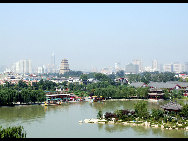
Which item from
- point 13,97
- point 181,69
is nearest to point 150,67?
point 181,69

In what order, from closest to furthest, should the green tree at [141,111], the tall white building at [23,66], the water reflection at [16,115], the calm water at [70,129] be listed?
the calm water at [70,129] < the green tree at [141,111] < the water reflection at [16,115] < the tall white building at [23,66]

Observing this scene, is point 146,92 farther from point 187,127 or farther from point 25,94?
point 187,127

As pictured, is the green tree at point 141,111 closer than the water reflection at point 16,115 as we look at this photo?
Yes

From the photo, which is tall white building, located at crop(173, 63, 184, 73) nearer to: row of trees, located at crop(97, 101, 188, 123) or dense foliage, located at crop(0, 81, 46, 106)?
dense foliage, located at crop(0, 81, 46, 106)

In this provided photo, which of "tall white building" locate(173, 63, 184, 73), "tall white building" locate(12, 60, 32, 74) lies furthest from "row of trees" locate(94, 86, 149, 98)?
"tall white building" locate(12, 60, 32, 74)

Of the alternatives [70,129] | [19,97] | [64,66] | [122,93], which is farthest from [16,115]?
[64,66]

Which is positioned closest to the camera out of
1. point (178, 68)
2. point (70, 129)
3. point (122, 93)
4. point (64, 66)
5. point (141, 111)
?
point (70, 129)

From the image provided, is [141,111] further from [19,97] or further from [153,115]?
[19,97]

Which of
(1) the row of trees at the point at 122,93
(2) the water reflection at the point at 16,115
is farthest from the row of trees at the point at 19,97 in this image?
(1) the row of trees at the point at 122,93

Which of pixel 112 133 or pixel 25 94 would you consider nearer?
pixel 112 133

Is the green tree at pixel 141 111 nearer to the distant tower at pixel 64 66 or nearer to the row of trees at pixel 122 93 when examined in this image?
the row of trees at pixel 122 93

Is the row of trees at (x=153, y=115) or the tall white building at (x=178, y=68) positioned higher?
the tall white building at (x=178, y=68)
